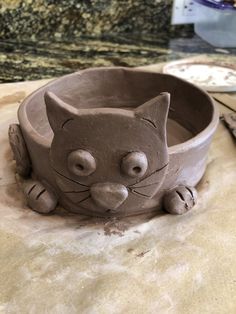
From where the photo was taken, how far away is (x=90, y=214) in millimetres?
688

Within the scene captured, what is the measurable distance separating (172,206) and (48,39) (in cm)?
86

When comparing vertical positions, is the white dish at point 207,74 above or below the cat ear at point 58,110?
below

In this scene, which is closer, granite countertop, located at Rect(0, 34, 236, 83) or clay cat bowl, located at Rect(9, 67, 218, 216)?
clay cat bowl, located at Rect(9, 67, 218, 216)

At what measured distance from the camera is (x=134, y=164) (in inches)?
22.4

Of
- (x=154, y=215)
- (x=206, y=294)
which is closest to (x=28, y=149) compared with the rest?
(x=154, y=215)

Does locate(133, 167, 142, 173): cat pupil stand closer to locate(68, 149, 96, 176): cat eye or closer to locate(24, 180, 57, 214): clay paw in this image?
locate(68, 149, 96, 176): cat eye

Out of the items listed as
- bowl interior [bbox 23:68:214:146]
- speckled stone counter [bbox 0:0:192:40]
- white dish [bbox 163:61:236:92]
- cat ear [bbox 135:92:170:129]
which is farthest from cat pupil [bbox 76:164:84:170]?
speckled stone counter [bbox 0:0:192:40]

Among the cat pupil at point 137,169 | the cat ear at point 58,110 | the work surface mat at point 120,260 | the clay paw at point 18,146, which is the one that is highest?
the cat ear at point 58,110

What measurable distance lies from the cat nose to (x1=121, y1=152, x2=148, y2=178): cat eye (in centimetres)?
3

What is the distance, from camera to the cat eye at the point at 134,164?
1.86ft

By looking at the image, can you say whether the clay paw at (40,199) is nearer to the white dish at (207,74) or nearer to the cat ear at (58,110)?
the cat ear at (58,110)

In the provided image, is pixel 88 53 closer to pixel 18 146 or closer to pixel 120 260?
pixel 18 146

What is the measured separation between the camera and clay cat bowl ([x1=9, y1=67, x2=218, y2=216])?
56 centimetres

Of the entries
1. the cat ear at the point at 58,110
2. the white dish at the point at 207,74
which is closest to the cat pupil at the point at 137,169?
the cat ear at the point at 58,110
